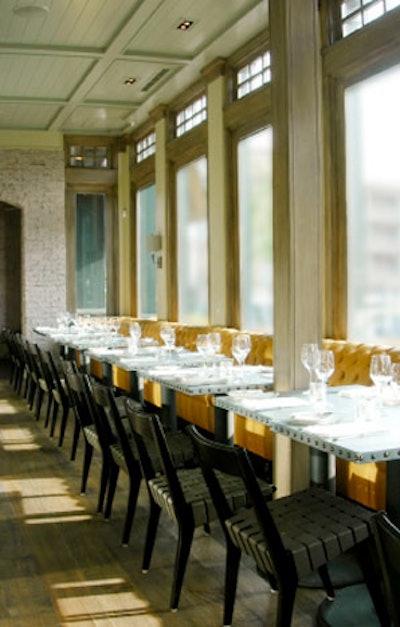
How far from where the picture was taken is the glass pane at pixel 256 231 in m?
8.09

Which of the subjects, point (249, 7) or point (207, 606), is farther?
point (249, 7)

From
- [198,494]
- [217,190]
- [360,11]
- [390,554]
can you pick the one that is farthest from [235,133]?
[390,554]

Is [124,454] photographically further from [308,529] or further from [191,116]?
[191,116]

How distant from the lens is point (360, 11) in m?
5.99

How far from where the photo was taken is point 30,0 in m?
6.48

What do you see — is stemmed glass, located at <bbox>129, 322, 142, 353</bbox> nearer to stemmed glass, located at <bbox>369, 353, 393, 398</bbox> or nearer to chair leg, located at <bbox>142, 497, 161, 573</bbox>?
chair leg, located at <bbox>142, 497, 161, 573</bbox>

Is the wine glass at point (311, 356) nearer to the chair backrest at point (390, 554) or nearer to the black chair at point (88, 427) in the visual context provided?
the black chair at point (88, 427)

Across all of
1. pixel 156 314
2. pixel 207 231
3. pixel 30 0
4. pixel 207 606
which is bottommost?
pixel 207 606

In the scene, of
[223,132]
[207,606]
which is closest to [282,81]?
[207,606]

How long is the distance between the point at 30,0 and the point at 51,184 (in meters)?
6.22

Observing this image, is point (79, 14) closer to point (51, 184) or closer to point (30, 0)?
point (30, 0)

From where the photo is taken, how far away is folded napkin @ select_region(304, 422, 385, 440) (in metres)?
2.89

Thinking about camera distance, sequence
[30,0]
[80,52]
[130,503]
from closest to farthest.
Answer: [130,503], [30,0], [80,52]

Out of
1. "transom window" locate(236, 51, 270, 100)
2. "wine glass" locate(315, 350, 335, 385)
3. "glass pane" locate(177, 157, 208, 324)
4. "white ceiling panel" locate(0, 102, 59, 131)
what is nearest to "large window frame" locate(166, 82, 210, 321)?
"glass pane" locate(177, 157, 208, 324)
